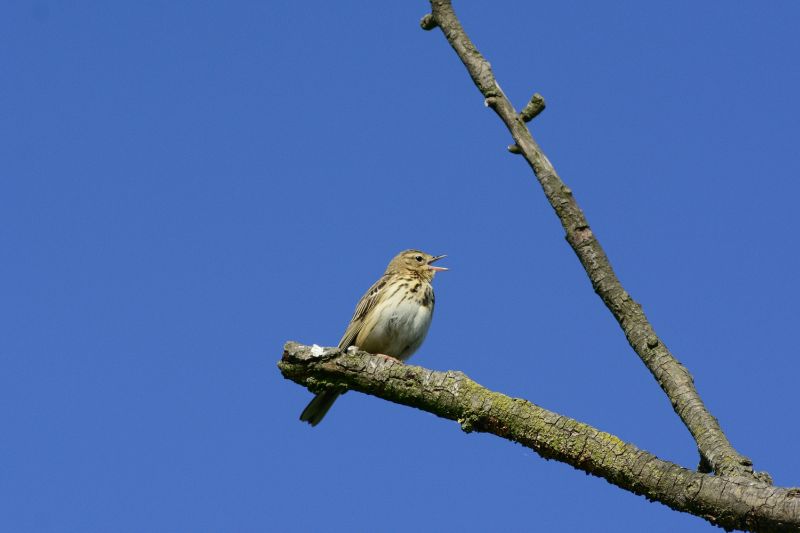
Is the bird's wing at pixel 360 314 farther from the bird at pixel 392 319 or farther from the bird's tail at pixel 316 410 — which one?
the bird's tail at pixel 316 410

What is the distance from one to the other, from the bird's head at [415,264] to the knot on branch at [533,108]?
6.24 metres

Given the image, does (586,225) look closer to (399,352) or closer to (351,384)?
(351,384)

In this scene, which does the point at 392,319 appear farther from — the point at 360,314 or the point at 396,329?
the point at 360,314

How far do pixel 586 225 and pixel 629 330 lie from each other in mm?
545

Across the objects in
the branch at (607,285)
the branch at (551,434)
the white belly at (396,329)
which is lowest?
the branch at (551,434)

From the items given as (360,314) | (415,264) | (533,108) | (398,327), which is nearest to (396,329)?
(398,327)

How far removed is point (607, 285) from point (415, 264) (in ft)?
22.1

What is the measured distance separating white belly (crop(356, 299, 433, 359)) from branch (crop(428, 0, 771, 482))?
5290 mm

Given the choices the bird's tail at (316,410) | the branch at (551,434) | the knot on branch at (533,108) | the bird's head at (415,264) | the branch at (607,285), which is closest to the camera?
the branch at (551,434)

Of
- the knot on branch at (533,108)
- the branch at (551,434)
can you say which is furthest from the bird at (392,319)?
the knot on branch at (533,108)

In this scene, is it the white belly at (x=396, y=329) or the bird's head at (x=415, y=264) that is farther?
the bird's head at (x=415, y=264)

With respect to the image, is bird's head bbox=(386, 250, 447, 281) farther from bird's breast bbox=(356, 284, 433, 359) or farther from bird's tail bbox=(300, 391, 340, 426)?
bird's tail bbox=(300, 391, 340, 426)

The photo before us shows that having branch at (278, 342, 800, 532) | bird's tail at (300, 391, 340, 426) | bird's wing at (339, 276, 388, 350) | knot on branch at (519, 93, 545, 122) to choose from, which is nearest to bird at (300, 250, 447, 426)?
bird's wing at (339, 276, 388, 350)

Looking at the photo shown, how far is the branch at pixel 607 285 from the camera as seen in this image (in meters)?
4.43
